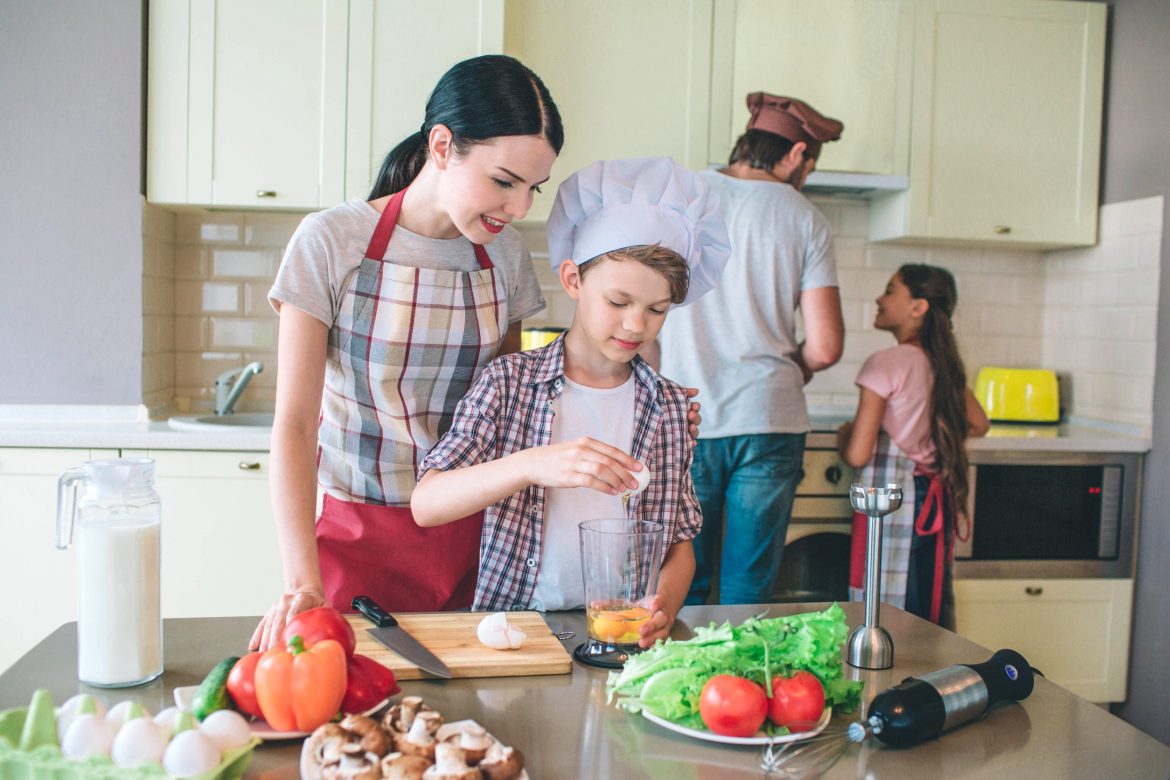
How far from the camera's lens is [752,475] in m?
2.66

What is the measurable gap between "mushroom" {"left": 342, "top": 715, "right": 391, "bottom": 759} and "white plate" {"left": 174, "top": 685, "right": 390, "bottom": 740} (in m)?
0.10

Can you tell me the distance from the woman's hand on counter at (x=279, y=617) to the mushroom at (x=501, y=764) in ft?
1.14

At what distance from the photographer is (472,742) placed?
0.87 m

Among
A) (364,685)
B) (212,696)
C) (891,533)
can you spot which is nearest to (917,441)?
(891,533)

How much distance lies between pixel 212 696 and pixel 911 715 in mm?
655

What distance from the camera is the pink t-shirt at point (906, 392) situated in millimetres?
2781

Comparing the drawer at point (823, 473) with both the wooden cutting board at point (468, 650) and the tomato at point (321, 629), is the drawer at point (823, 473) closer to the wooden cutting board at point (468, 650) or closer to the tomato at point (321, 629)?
the wooden cutting board at point (468, 650)

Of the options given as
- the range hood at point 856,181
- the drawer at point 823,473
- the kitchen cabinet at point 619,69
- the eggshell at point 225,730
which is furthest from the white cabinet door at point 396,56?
the eggshell at point 225,730

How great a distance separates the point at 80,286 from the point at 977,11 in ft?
9.16

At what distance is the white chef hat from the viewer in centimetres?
157

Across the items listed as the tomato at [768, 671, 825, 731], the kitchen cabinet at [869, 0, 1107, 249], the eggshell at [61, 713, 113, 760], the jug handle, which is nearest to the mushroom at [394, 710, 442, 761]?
the eggshell at [61, 713, 113, 760]

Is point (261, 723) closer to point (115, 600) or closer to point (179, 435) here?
point (115, 600)

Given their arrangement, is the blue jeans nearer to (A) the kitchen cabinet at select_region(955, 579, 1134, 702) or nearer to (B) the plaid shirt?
(A) the kitchen cabinet at select_region(955, 579, 1134, 702)

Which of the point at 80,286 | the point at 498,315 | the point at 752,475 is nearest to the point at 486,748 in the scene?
the point at 498,315
